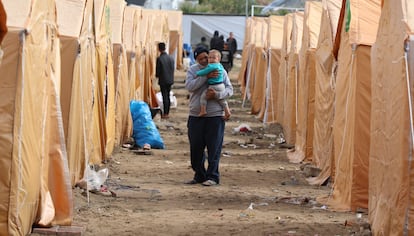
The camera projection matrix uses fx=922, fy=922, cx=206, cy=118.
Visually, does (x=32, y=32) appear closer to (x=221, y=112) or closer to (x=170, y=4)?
(x=221, y=112)

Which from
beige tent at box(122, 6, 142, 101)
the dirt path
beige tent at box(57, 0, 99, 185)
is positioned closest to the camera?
the dirt path

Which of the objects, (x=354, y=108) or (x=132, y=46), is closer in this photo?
(x=354, y=108)

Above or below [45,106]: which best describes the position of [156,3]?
above

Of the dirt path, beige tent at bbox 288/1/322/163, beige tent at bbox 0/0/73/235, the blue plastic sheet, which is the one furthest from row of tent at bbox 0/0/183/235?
beige tent at bbox 288/1/322/163

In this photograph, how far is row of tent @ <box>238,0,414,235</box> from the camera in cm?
760

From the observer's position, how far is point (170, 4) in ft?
177

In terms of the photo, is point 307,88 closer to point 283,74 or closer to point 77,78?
point 283,74

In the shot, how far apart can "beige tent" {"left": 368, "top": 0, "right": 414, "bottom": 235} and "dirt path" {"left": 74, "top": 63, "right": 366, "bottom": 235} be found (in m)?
0.75

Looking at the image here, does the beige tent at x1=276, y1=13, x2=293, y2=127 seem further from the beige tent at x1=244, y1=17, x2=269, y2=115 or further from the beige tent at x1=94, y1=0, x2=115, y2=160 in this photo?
the beige tent at x1=94, y1=0, x2=115, y2=160

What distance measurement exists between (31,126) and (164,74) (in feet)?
48.3

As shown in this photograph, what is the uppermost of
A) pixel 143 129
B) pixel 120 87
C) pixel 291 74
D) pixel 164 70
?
pixel 291 74

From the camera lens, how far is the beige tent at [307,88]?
15133mm

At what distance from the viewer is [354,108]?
34.4 feet

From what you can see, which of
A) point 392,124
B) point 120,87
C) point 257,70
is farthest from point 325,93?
point 257,70
